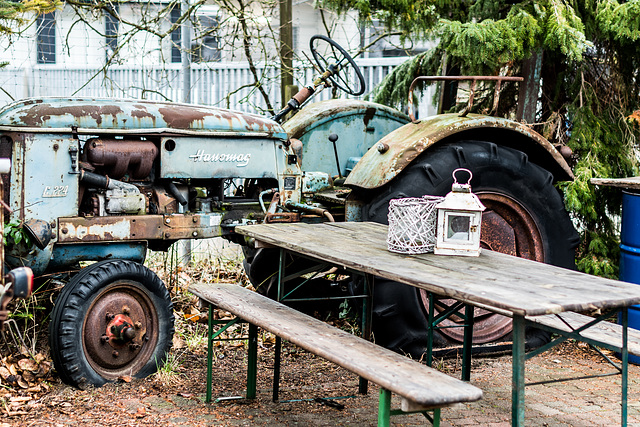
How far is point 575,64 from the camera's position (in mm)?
5457

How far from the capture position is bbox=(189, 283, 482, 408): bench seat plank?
90.4 inches

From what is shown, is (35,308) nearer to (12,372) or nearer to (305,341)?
(12,372)

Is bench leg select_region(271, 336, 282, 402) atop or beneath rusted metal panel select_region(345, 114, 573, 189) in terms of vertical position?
beneath

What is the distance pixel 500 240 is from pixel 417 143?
85 cm

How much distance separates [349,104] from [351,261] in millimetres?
2765

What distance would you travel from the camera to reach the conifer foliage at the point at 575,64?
4773 mm

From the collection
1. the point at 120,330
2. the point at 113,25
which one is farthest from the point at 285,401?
the point at 113,25

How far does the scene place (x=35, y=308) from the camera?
4008 mm

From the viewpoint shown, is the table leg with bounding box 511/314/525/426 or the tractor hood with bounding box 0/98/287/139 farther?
the tractor hood with bounding box 0/98/287/139

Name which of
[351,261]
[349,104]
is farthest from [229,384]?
[349,104]

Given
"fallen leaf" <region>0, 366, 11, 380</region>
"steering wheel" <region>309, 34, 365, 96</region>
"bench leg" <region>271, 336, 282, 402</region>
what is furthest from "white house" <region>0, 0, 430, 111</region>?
"bench leg" <region>271, 336, 282, 402</region>

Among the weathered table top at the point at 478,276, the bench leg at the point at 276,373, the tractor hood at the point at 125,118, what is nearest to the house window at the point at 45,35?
the tractor hood at the point at 125,118

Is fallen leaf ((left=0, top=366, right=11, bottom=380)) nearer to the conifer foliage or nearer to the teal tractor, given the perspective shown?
the teal tractor

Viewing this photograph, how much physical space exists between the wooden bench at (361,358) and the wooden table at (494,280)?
0.89 feet
